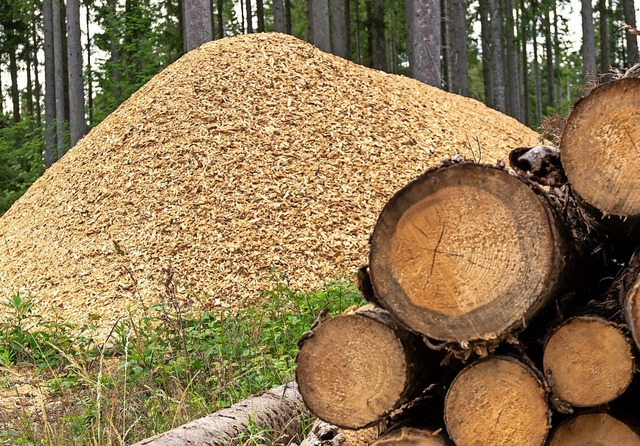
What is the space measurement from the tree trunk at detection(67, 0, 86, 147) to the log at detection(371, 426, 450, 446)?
1479 cm

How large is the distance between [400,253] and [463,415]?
492mm

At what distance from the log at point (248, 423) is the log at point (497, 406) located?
3.16 feet

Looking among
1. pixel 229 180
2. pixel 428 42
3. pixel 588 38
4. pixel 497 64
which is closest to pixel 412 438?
pixel 229 180

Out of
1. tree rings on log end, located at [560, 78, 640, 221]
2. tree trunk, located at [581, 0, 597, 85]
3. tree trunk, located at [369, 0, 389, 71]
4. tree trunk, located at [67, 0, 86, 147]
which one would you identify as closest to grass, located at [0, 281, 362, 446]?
tree rings on log end, located at [560, 78, 640, 221]

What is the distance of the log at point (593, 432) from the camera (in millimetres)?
2129

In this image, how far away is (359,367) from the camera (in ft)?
7.63

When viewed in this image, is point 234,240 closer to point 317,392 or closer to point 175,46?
point 317,392

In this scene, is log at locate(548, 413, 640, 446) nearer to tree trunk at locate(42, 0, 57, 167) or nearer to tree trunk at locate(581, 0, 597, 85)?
tree trunk at locate(581, 0, 597, 85)

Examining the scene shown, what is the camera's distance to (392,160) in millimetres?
7297

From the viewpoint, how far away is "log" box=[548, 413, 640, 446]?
2129 mm

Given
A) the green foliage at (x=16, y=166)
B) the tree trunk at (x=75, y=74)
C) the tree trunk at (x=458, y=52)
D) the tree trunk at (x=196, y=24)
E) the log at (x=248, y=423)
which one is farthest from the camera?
the green foliage at (x=16, y=166)

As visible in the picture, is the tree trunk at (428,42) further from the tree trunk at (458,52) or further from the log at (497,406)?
the log at (497,406)

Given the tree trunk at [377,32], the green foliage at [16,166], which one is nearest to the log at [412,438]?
the green foliage at [16,166]

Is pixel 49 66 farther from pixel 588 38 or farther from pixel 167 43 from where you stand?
pixel 588 38
